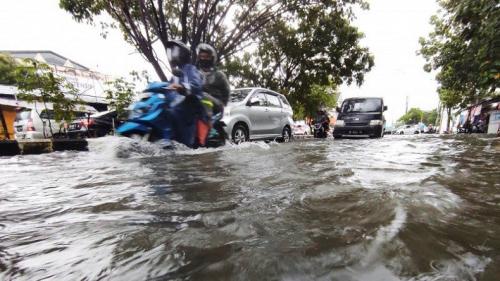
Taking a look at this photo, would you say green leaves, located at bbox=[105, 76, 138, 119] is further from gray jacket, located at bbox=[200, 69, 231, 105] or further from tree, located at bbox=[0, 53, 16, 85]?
tree, located at bbox=[0, 53, 16, 85]

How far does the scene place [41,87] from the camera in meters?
8.22

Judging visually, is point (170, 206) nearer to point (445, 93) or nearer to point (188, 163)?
point (188, 163)

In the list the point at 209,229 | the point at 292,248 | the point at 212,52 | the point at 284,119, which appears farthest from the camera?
the point at 284,119

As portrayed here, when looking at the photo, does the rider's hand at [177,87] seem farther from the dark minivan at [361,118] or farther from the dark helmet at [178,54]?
the dark minivan at [361,118]

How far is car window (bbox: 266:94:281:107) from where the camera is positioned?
28.5 feet

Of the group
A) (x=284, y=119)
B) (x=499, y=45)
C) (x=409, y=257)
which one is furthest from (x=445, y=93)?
(x=409, y=257)

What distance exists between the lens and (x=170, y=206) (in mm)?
1981

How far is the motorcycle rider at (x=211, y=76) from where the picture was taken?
5.75 meters

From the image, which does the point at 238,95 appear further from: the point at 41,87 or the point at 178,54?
the point at 41,87

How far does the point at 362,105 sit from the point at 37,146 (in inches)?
386

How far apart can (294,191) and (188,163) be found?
2.18m

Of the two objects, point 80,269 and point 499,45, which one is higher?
point 499,45

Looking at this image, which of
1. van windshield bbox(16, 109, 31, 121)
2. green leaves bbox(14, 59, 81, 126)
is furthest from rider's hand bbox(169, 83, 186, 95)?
van windshield bbox(16, 109, 31, 121)

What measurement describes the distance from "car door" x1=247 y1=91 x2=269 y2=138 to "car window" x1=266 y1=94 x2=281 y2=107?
24 cm
